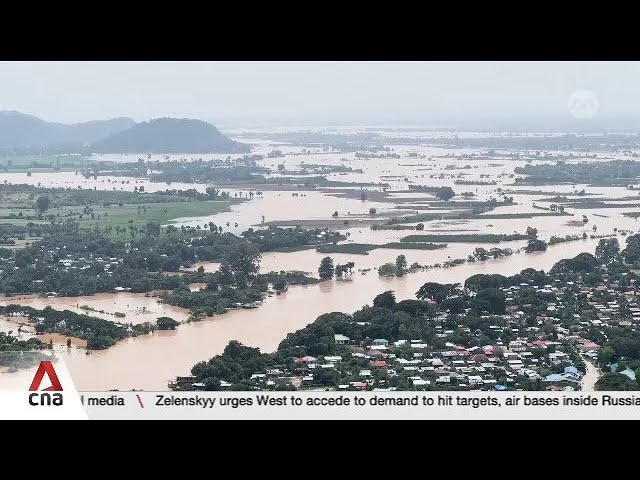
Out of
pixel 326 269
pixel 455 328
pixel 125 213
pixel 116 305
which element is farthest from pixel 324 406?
pixel 125 213

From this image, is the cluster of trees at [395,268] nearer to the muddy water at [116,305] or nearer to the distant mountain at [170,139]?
the muddy water at [116,305]

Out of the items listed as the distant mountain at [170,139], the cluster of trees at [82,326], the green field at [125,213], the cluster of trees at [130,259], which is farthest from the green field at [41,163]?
the cluster of trees at [82,326]

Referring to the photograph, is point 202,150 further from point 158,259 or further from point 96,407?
point 96,407

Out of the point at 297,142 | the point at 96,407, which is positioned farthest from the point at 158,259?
the point at 96,407

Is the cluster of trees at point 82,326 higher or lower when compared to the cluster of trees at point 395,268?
lower

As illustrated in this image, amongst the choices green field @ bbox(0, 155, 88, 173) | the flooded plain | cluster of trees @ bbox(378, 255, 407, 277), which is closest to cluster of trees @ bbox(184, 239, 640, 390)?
the flooded plain

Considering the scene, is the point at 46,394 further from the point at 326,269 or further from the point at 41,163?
the point at 41,163
